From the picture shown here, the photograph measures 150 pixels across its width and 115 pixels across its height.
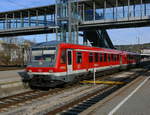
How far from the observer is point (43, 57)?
48.0 feet

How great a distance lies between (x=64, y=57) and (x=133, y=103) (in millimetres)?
6682

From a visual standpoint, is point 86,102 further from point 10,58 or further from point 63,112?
point 10,58

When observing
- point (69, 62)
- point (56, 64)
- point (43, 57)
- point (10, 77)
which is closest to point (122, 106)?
point (56, 64)

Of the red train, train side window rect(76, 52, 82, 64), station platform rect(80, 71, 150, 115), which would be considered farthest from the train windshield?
station platform rect(80, 71, 150, 115)

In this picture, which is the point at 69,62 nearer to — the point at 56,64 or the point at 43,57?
the point at 56,64

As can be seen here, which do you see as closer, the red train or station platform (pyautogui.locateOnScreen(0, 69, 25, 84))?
the red train

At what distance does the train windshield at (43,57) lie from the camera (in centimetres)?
1423

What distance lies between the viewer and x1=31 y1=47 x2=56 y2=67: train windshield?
14227 millimetres

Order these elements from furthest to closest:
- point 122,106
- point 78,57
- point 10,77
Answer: point 10,77
point 78,57
point 122,106

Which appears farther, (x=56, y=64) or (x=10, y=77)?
(x=10, y=77)

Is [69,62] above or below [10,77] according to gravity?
above

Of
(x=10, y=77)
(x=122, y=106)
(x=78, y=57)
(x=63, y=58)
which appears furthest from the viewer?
(x=10, y=77)

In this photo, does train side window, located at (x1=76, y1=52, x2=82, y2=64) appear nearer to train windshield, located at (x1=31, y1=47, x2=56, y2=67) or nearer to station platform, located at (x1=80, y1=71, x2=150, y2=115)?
train windshield, located at (x1=31, y1=47, x2=56, y2=67)

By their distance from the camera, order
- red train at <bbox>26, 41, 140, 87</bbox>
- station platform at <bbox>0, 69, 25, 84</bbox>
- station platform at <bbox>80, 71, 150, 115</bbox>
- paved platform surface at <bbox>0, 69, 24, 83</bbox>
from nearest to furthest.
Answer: station platform at <bbox>80, 71, 150, 115</bbox> < red train at <bbox>26, 41, 140, 87</bbox> < station platform at <bbox>0, 69, 25, 84</bbox> < paved platform surface at <bbox>0, 69, 24, 83</bbox>
